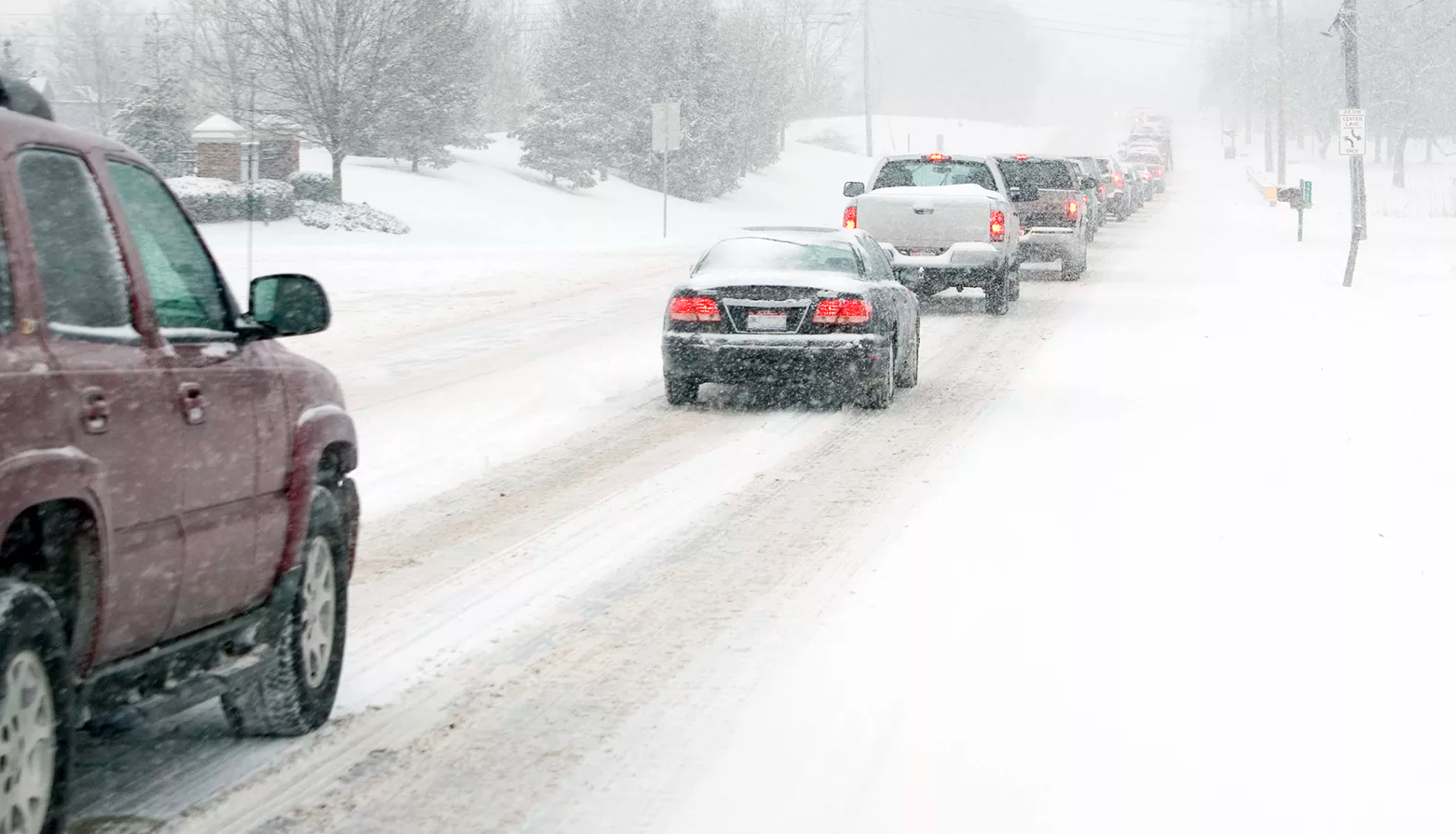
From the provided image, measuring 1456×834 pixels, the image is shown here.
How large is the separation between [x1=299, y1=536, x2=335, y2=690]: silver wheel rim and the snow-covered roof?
37.2 m

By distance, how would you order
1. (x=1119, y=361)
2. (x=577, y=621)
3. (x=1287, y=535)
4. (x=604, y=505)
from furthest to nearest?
(x=1119, y=361) < (x=604, y=505) < (x=1287, y=535) < (x=577, y=621)

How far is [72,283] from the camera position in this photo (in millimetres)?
4289

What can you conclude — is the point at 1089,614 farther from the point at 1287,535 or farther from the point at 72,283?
the point at 72,283

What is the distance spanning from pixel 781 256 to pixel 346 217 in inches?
1030

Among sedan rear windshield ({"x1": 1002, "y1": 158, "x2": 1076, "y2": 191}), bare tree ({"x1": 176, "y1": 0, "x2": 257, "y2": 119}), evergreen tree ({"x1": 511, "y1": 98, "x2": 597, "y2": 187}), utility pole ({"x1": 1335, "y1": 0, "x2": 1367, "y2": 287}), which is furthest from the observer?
evergreen tree ({"x1": 511, "y1": 98, "x2": 597, "y2": 187})

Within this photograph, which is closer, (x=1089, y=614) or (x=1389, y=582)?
(x=1089, y=614)

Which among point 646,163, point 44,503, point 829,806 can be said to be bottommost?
point 829,806

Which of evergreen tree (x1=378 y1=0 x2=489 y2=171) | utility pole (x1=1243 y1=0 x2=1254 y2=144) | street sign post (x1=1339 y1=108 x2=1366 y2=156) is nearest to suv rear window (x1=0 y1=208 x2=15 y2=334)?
street sign post (x1=1339 y1=108 x2=1366 y2=156)

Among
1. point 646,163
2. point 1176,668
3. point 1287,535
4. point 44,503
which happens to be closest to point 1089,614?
point 1176,668

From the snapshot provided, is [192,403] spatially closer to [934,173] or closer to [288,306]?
[288,306]

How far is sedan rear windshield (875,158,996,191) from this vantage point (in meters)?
23.7

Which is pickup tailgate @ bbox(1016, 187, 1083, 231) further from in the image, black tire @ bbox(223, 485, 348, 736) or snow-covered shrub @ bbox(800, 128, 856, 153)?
snow-covered shrub @ bbox(800, 128, 856, 153)

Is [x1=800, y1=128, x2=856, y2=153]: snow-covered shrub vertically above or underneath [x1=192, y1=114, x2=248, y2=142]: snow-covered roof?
above

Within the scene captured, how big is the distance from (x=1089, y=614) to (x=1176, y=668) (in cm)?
89
